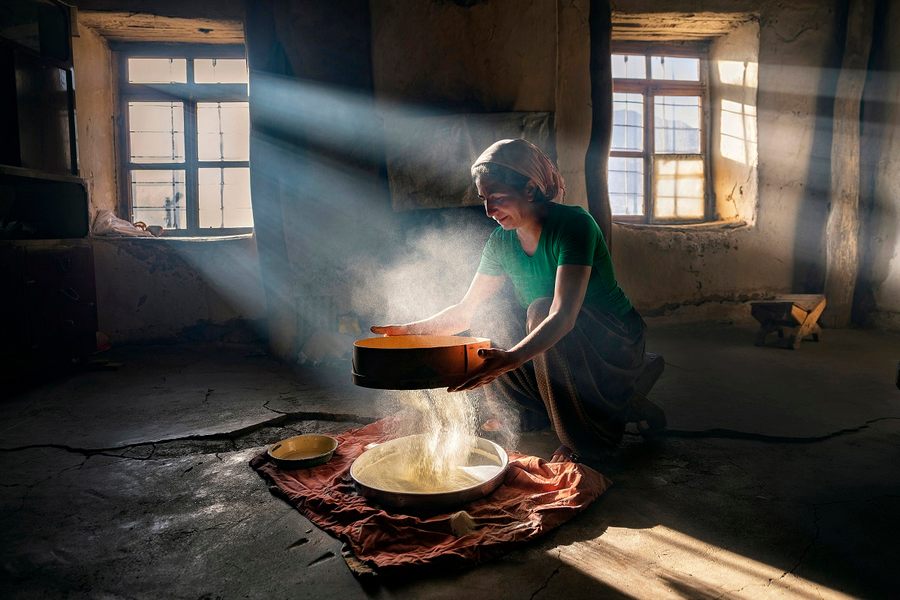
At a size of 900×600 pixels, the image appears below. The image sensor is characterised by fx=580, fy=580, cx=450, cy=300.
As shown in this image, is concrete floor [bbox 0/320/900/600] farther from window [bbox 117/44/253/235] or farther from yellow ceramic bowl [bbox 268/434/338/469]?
window [bbox 117/44/253/235]

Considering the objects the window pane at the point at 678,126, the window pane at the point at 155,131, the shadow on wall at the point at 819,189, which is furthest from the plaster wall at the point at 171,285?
the shadow on wall at the point at 819,189

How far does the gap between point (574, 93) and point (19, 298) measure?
13.4 feet

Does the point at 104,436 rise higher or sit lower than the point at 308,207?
lower

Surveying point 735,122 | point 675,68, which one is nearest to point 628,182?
point 735,122

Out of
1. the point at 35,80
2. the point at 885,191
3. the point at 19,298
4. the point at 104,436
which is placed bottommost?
the point at 104,436

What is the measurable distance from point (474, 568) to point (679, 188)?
18.6 ft

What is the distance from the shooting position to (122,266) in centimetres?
485

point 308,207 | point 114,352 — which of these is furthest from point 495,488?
point 114,352

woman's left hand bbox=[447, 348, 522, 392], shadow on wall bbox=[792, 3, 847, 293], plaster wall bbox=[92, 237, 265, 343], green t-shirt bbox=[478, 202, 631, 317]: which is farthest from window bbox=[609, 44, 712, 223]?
woman's left hand bbox=[447, 348, 522, 392]

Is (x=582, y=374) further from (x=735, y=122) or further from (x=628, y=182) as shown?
(x=735, y=122)

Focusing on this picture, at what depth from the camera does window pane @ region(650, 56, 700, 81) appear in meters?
6.26

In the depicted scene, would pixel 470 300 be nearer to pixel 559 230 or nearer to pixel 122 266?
pixel 559 230

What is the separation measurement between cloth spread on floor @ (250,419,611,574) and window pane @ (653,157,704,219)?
4.83 metres

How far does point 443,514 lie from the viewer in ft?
6.02
